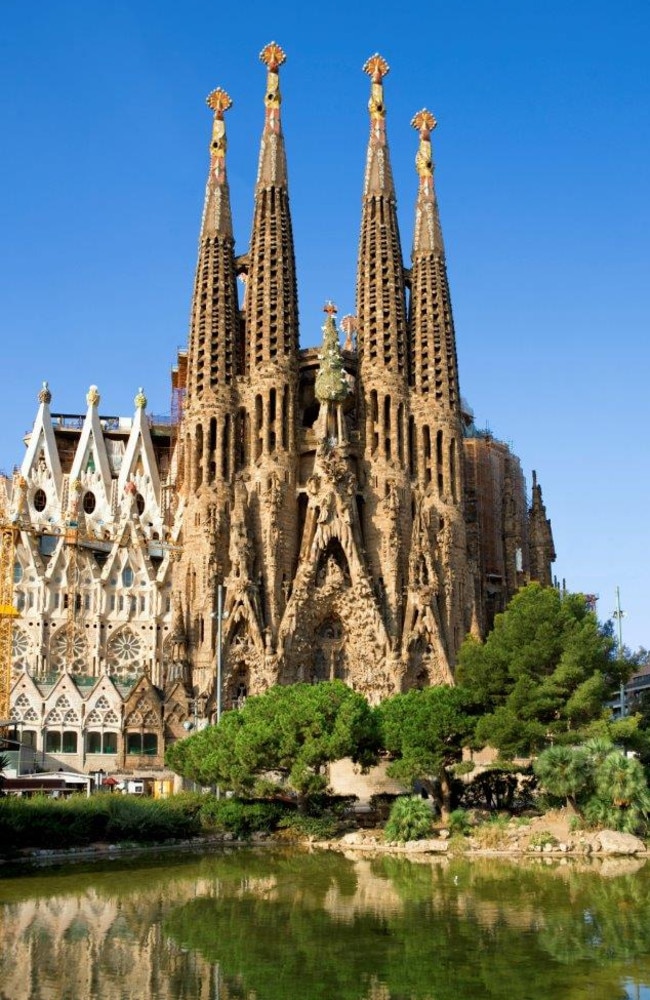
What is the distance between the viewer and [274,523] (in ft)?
199

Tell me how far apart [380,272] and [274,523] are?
1659 centimetres

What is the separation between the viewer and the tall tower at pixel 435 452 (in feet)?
197

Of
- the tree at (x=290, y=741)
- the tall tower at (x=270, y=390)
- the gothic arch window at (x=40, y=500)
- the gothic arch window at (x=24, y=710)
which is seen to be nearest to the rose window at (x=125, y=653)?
the gothic arch window at (x=24, y=710)

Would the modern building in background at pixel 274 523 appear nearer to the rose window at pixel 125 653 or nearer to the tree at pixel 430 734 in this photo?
the rose window at pixel 125 653

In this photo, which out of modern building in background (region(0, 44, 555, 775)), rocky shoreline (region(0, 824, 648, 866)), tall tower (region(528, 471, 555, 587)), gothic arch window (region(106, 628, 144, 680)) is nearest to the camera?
rocky shoreline (region(0, 824, 648, 866))

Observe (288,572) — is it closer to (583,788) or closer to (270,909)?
(583,788)

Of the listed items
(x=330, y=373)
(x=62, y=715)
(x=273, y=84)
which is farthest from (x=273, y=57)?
(x=62, y=715)

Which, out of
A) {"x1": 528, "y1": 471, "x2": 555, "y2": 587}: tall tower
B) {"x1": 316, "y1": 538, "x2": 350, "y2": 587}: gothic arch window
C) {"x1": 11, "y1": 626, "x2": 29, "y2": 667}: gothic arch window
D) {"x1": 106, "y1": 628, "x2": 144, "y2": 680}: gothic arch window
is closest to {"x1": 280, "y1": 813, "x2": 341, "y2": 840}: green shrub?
{"x1": 316, "y1": 538, "x2": 350, "y2": 587}: gothic arch window

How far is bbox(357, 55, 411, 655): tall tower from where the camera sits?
61438mm

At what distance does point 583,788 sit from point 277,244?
3938 centimetres

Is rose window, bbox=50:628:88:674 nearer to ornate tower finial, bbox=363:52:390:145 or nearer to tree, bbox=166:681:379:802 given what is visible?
tree, bbox=166:681:379:802

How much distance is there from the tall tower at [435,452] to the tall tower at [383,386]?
883mm

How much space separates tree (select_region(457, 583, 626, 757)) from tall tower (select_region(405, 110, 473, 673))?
1576cm

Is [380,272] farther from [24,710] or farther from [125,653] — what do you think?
[24,710]
